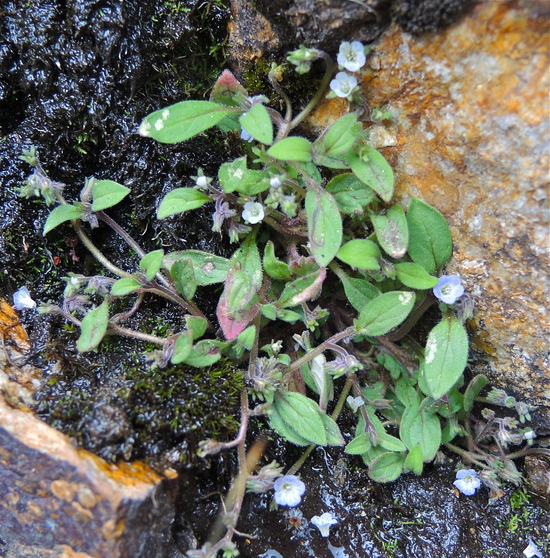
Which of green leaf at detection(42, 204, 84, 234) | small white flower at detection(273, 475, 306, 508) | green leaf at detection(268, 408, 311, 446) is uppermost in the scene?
green leaf at detection(42, 204, 84, 234)

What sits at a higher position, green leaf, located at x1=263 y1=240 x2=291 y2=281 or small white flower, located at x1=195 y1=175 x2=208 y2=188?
small white flower, located at x1=195 y1=175 x2=208 y2=188

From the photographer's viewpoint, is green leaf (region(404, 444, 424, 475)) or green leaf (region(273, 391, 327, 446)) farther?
green leaf (region(404, 444, 424, 475))

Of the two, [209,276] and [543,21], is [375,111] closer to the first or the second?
[543,21]

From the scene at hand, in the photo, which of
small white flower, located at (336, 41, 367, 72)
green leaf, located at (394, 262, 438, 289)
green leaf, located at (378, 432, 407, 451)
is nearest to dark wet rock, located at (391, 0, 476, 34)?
small white flower, located at (336, 41, 367, 72)

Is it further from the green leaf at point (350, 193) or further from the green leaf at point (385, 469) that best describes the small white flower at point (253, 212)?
the green leaf at point (385, 469)


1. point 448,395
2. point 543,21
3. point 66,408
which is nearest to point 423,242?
point 448,395

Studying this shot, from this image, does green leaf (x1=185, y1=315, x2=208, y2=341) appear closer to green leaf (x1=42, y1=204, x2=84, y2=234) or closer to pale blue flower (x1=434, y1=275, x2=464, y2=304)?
green leaf (x1=42, y1=204, x2=84, y2=234)
